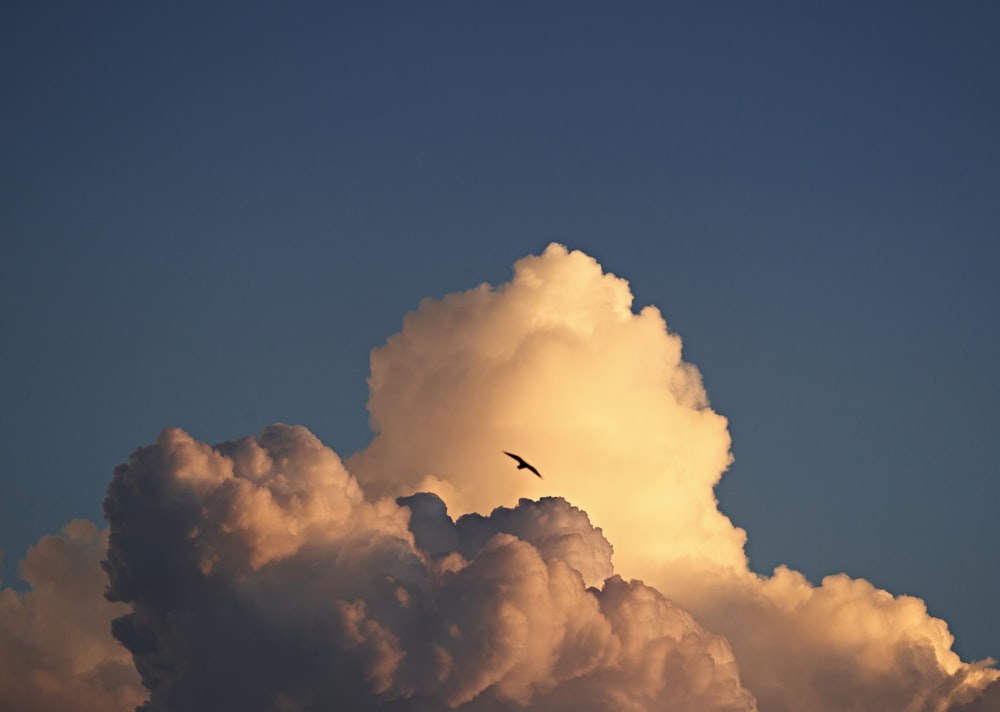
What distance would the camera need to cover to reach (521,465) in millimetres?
128750

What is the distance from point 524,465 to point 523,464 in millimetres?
398

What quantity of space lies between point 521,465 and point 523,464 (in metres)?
1.01

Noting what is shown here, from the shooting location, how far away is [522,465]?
130250mm

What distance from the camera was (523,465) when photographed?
130125mm

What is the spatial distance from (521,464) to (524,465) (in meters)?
0.35

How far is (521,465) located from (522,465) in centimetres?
151

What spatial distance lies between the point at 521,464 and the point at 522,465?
0.16 meters

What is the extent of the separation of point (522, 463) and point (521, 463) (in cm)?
150

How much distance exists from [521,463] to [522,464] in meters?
0.77

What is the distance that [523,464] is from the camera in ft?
426

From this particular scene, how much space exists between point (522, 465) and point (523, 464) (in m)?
0.52

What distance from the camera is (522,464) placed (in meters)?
130
